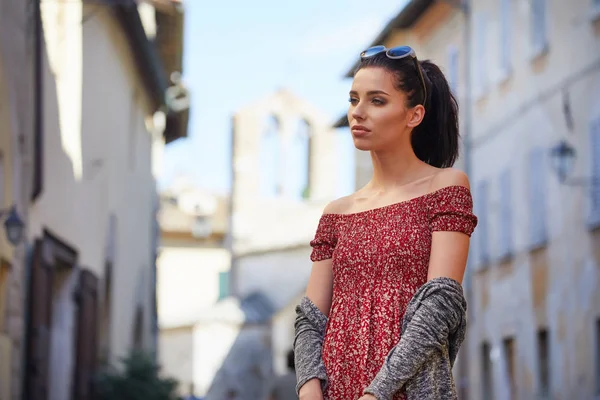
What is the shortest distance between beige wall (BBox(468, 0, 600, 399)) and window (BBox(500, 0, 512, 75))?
5.2 inches

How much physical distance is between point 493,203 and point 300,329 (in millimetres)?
21360

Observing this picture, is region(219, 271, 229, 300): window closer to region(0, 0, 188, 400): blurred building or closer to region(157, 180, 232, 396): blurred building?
→ region(157, 180, 232, 396): blurred building

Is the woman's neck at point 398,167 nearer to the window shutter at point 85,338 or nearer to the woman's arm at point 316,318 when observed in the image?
the woman's arm at point 316,318

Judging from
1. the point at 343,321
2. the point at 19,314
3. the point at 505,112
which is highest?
the point at 505,112

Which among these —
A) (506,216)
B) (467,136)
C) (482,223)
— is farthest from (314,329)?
(467,136)

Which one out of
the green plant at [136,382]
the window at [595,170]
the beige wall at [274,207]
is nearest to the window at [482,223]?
the window at [595,170]

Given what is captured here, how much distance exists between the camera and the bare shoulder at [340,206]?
173 inches

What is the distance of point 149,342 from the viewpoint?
3127cm

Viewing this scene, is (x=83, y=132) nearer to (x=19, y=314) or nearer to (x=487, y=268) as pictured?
(x=19, y=314)

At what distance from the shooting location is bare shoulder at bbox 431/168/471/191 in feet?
13.7

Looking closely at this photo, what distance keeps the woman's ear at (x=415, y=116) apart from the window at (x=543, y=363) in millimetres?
18155

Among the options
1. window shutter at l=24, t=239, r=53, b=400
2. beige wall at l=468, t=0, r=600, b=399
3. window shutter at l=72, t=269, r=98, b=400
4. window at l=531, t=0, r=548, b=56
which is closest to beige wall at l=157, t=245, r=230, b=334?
beige wall at l=468, t=0, r=600, b=399

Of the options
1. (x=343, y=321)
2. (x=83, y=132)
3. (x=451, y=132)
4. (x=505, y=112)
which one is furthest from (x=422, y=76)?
(x=505, y=112)

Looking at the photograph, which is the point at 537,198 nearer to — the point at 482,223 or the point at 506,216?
the point at 506,216
